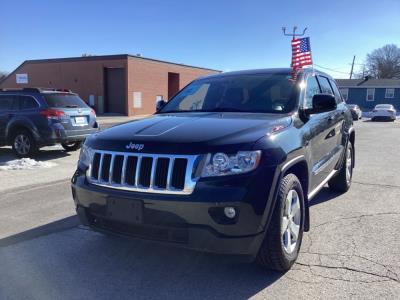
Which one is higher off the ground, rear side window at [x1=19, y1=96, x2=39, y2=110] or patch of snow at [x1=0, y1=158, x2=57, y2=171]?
rear side window at [x1=19, y1=96, x2=39, y2=110]

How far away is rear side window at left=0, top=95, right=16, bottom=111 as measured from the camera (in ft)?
35.2

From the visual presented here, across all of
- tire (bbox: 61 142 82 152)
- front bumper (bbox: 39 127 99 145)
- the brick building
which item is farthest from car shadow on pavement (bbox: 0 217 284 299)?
the brick building

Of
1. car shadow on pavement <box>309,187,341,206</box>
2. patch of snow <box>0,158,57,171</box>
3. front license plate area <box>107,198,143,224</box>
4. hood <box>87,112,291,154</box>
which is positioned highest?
hood <box>87,112,291,154</box>

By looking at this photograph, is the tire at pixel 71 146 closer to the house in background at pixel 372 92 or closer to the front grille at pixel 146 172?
the front grille at pixel 146 172

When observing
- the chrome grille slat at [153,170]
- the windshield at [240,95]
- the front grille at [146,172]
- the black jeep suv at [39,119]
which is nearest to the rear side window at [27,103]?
the black jeep suv at [39,119]

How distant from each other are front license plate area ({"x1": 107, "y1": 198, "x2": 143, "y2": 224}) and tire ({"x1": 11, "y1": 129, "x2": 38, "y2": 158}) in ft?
25.5

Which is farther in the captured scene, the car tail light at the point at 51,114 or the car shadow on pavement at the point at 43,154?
the car shadow on pavement at the point at 43,154

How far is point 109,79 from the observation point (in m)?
35.8

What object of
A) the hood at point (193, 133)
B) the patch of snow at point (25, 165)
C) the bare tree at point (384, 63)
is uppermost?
the bare tree at point (384, 63)

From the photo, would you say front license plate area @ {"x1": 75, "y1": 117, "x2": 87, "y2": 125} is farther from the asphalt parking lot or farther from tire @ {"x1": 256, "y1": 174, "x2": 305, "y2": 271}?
tire @ {"x1": 256, "y1": 174, "x2": 305, "y2": 271}

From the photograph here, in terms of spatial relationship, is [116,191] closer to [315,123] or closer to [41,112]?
[315,123]

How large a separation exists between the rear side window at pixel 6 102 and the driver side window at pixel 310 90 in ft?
27.3

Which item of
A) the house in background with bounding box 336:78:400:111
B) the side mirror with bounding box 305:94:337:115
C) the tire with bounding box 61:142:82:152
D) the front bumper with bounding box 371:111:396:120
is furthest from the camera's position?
the house in background with bounding box 336:78:400:111

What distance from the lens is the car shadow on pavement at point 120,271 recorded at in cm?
327
